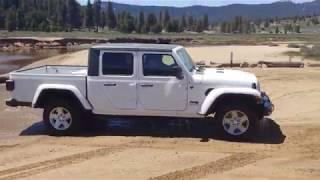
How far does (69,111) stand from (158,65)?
6.23 feet

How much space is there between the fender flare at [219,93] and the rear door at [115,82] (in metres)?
1.31

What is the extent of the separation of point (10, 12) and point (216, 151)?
161200 millimetres

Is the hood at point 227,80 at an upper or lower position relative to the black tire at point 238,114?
upper

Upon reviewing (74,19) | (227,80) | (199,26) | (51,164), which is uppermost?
(74,19)

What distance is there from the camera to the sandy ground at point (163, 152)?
9.14 m

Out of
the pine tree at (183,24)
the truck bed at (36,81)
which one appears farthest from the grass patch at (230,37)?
the truck bed at (36,81)

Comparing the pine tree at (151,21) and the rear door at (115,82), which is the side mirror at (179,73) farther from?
the pine tree at (151,21)

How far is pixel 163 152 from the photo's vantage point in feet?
34.4

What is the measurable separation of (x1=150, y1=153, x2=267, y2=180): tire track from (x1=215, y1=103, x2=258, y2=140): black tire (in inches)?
47.2

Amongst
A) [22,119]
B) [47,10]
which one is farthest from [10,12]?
[22,119]

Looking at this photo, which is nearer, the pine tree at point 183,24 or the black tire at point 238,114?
the black tire at point 238,114

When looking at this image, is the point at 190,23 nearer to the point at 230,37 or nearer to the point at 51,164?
the point at 230,37

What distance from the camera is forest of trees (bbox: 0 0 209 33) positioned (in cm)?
16712

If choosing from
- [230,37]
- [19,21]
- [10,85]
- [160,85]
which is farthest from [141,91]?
[19,21]
